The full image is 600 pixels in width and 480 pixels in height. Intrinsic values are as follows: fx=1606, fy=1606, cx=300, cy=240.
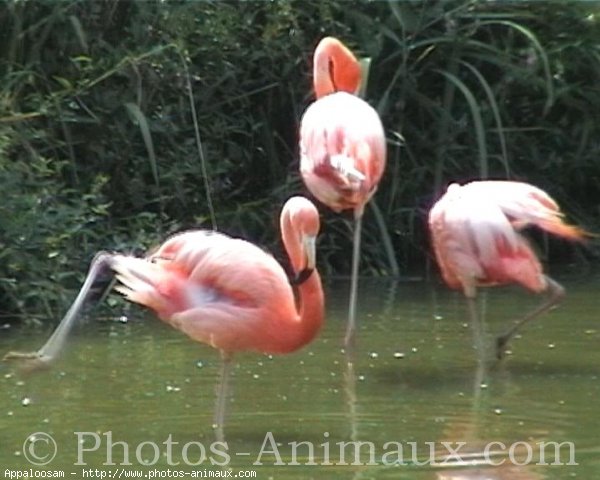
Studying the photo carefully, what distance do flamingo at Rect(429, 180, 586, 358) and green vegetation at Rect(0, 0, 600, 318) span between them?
2.00 m

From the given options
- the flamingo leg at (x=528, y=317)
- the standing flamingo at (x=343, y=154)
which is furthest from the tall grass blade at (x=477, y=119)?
the flamingo leg at (x=528, y=317)

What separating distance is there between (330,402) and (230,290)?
61 cm

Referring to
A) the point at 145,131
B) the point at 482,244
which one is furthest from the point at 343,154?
the point at 145,131

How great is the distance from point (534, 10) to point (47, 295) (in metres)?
3.88

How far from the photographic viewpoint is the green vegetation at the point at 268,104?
8414mm

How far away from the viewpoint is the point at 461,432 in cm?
503

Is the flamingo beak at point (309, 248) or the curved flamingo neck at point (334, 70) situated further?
the curved flamingo neck at point (334, 70)

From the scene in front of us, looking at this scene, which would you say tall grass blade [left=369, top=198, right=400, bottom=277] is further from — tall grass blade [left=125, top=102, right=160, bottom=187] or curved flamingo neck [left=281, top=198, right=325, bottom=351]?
curved flamingo neck [left=281, top=198, right=325, bottom=351]

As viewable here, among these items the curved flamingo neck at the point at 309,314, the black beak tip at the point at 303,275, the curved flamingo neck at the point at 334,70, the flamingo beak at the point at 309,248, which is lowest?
the curved flamingo neck at the point at 309,314

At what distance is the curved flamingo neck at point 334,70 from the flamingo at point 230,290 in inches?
96.8

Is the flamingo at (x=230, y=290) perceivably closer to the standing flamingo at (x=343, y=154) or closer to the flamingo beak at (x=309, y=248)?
the flamingo beak at (x=309, y=248)

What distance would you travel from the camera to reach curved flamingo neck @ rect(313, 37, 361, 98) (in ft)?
25.4

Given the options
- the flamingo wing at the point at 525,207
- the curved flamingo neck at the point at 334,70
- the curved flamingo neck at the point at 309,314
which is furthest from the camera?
the curved flamingo neck at the point at 334,70

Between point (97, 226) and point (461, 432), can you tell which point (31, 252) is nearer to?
point (97, 226)
